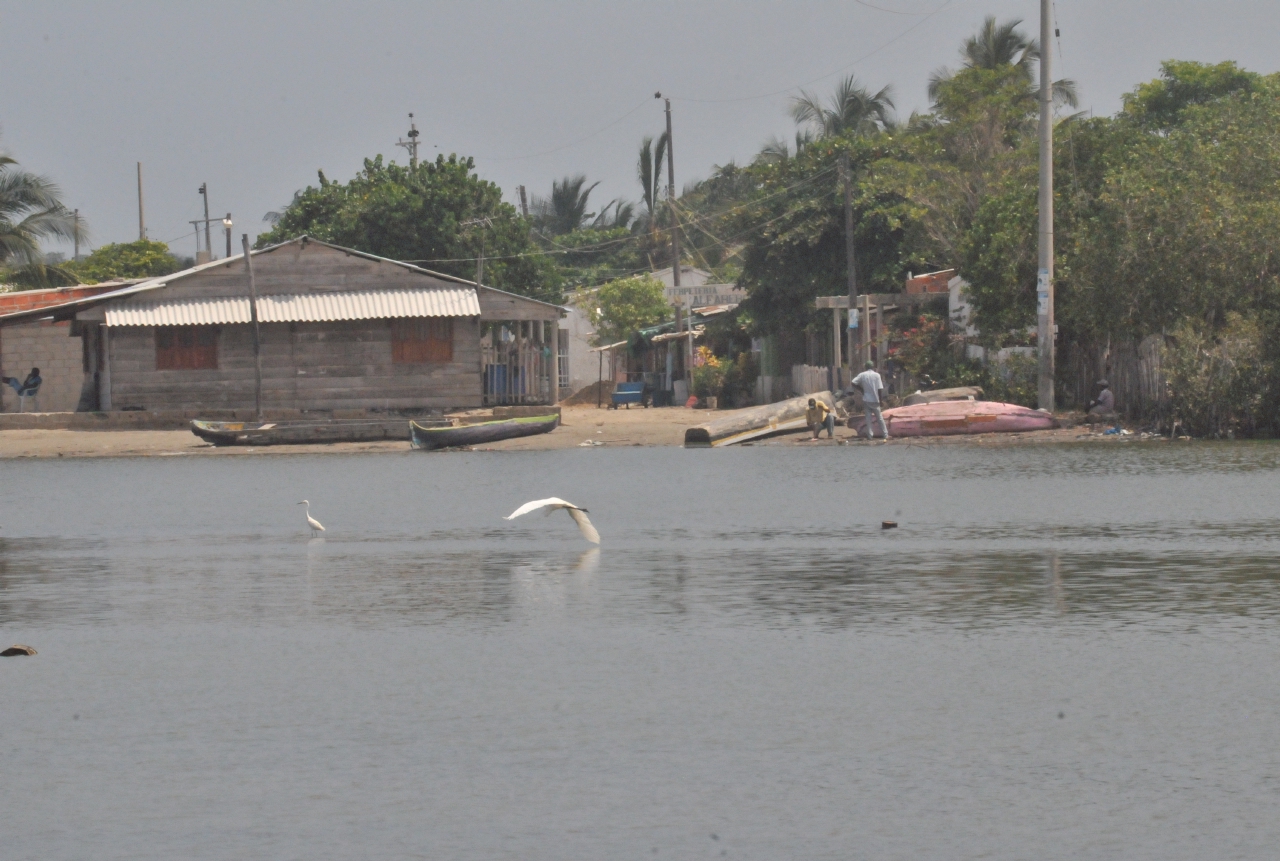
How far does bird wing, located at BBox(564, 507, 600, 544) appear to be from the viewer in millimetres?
14008

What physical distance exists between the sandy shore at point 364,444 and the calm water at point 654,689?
1438 centimetres

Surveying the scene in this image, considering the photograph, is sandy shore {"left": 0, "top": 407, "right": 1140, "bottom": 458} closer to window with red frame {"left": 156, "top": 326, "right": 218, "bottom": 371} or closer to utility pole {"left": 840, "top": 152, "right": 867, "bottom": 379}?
window with red frame {"left": 156, "top": 326, "right": 218, "bottom": 371}

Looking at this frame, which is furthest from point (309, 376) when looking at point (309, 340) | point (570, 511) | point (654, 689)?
point (654, 689)

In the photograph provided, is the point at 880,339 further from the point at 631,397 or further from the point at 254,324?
the point at 631,397

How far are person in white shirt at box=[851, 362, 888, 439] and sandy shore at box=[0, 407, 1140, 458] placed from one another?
340 millimetres

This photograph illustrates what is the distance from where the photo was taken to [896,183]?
145 feet

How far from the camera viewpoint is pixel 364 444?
113 ft

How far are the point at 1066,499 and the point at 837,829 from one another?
1366 cm

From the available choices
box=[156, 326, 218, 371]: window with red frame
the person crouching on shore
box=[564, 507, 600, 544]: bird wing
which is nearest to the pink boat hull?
the person crouching on shore

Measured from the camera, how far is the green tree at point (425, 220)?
178 feet

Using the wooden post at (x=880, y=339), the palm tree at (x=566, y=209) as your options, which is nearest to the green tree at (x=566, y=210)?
the palm tree at (x=566, y=209)

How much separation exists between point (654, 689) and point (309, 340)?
3352cm

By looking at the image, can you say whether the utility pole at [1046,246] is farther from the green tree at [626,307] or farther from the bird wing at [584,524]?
the green tree at [626,307]

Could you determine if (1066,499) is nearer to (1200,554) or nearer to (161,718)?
(1200,554)
